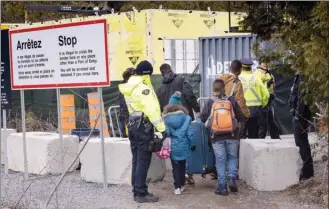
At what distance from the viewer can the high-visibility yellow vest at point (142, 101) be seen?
24.3 ft

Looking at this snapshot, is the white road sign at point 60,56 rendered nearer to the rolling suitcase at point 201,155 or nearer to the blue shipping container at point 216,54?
the rolling suitcase at point 201,155

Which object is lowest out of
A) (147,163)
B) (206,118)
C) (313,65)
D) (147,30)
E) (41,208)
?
(41,208)

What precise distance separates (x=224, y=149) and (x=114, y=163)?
1.92m

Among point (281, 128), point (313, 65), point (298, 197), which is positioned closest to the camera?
point (313, 65)

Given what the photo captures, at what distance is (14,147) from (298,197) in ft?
18.0

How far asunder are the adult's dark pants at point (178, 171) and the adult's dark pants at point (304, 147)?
163cm

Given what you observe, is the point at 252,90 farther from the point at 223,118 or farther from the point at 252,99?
the point at 223,118

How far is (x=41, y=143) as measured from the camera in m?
10.3

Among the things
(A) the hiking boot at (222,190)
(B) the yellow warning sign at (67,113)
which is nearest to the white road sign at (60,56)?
(A) the hiking boot at (222,190)

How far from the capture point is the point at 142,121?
24.7 feet

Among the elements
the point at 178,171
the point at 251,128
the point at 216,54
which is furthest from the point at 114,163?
the point at 216,54

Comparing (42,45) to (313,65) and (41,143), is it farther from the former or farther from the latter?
(313,65)

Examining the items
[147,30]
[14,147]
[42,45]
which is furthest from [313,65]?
[147,30]

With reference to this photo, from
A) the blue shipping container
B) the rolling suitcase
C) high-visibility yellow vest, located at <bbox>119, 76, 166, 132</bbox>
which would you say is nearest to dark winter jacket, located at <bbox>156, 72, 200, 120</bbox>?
the rolling suitcase
